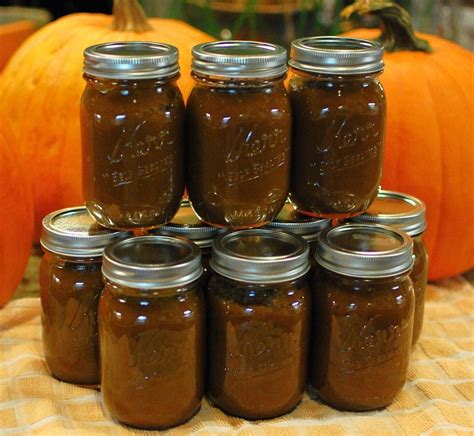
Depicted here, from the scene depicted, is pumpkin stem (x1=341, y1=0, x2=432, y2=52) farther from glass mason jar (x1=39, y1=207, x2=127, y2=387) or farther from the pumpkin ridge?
glass mason jar (x1=39, y1=207, x2=127, y2=387)

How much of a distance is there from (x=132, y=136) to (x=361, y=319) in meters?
0.36

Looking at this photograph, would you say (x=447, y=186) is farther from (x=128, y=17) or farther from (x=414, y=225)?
(x=128, y=17)

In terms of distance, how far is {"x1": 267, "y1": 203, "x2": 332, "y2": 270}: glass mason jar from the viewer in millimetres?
1120

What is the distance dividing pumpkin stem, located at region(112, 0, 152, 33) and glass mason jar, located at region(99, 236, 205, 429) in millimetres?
557

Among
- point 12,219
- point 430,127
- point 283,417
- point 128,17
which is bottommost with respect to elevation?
point 283,417

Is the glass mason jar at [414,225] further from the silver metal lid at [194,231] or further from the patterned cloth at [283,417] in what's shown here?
the silver metal lid at [194,231]

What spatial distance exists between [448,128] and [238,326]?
1.98 feet

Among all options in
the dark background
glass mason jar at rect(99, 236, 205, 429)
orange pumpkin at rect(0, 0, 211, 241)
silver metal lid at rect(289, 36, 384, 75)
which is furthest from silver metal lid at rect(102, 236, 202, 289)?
the dark background

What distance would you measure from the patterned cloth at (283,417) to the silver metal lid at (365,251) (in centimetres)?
19

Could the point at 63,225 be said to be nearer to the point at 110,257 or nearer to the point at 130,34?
the point at 110,257

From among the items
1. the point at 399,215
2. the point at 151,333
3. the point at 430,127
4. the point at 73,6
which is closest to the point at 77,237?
the point at 151,333

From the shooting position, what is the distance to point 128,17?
4.81ft

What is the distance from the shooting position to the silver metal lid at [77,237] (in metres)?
1.06

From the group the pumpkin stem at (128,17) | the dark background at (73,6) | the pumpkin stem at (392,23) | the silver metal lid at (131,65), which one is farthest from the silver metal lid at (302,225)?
the dark background at (73,6)
